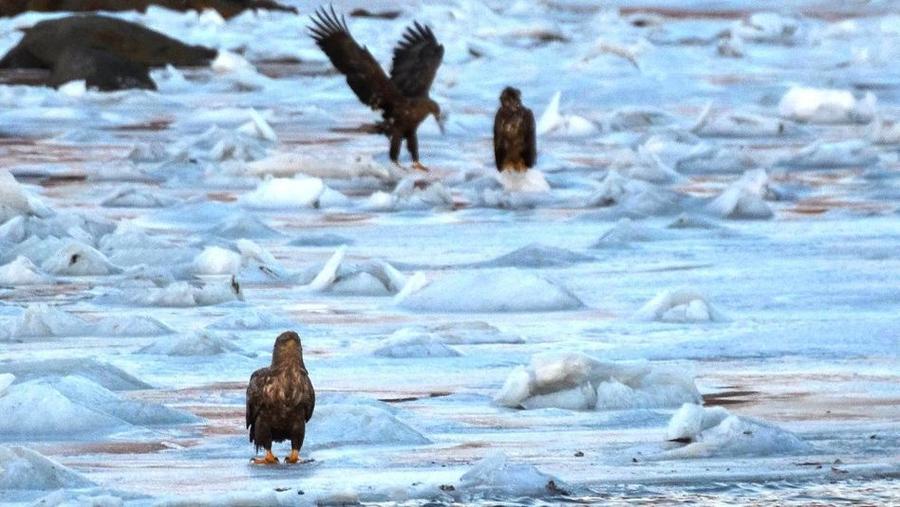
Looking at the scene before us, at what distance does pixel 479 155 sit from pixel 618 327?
27.3ft

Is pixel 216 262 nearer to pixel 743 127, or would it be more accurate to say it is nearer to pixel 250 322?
pixel 250 322

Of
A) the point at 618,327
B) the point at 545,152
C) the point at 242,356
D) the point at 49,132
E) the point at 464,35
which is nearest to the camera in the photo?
the point at 242,356

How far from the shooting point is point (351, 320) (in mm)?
8312

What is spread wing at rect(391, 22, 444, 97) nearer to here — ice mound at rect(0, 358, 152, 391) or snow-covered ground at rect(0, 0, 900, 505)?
snow-covered ground at rect(0, 0, 900, 505)

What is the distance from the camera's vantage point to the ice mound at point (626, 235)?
35.0ft

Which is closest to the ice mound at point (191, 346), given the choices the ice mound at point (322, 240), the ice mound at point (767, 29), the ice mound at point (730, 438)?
the ice mound at point (730, 438)

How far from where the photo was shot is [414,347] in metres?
7.43

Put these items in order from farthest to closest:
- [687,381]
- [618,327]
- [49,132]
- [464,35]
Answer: [464,35], [49,132], [618,327], [687,381]

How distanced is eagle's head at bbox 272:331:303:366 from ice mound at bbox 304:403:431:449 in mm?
344

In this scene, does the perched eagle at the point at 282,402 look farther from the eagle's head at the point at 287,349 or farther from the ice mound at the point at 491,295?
the ice mound at the point at 491,295

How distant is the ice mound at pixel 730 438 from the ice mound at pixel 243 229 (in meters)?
5.61

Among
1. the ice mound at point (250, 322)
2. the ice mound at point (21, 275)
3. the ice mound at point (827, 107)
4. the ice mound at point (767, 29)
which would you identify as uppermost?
the ice mound at point (767, 29)

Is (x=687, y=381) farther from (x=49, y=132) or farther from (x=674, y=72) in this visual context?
(x=674, y=72)

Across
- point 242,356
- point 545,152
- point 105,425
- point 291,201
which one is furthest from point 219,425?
point 545,152
